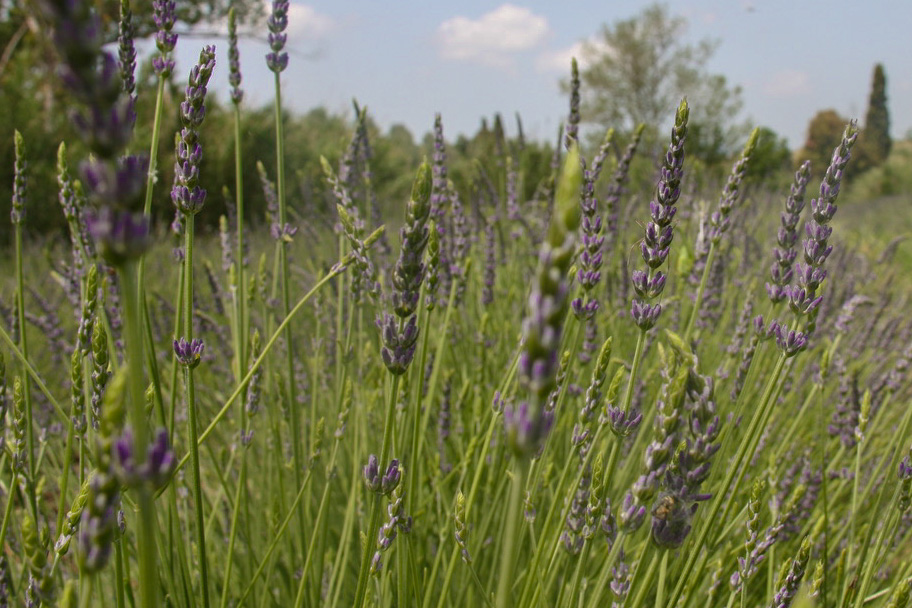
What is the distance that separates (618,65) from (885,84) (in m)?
19.0

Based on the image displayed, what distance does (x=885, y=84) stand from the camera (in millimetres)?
45344

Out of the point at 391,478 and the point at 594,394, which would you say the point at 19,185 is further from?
the point at 594,394

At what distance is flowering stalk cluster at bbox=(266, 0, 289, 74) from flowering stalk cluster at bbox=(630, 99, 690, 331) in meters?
1.09

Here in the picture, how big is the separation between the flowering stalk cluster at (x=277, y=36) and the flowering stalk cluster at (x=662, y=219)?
109 centimetres

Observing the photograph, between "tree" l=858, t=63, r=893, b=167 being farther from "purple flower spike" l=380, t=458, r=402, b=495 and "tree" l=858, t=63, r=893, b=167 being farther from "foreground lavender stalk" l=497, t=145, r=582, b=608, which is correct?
"foreground lavender stalk" l=497, t=145, r=582, b=608

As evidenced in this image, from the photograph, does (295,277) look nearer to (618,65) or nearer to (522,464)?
(522,464)

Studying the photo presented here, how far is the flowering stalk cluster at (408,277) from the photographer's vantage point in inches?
33.4

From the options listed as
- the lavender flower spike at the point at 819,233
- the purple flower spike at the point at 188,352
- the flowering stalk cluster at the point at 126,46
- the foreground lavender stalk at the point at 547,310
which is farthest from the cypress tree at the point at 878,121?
the foreground lavender stalk at the point at 547,310

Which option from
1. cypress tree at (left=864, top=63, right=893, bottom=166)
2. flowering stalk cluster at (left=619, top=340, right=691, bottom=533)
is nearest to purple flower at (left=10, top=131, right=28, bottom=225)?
flowering stalk cluster at (left=619, top=340, right=691, bottom=533)

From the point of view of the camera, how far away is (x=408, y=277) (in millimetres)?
881

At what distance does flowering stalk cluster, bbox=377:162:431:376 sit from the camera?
0.85 metres

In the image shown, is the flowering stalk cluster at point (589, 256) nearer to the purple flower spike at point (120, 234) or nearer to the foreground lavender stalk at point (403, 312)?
the foreground lavender stalk at point (403, 312)

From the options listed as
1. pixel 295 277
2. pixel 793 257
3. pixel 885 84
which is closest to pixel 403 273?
pixel 793 257

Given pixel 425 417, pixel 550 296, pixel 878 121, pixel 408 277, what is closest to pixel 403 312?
pixel 408 277
